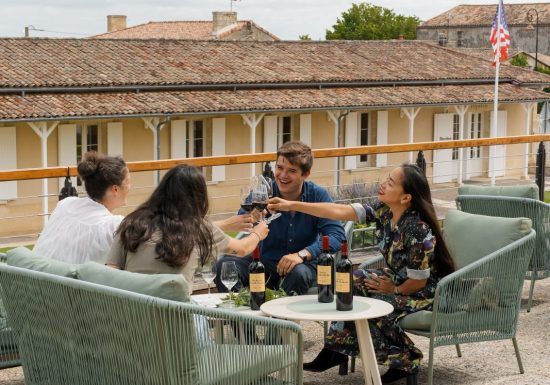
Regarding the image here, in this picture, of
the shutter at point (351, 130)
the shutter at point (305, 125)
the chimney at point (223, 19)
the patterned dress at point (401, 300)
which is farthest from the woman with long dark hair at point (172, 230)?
the chimney at point (223, 19)

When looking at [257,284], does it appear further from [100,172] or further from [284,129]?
[284,129]

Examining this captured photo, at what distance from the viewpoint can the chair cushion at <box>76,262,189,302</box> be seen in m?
4.37

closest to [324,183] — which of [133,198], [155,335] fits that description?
[133,198]

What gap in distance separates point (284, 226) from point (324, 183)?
26423mm

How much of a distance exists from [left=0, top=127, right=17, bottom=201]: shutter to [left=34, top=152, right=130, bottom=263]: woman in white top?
21.8 m

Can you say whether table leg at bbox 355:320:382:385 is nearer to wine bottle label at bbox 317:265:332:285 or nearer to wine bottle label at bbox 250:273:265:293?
wine bottle label at bbox 317:265:332:285

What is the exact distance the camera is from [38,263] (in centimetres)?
486

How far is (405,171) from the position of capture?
5.83 meters

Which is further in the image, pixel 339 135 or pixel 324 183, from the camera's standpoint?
pixel 339 135

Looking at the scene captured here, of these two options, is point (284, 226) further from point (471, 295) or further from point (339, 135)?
point (339, 135)

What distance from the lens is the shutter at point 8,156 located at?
2689 cm

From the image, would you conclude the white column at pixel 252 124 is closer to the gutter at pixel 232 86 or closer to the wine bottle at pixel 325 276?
the gutter at pixel 232 86

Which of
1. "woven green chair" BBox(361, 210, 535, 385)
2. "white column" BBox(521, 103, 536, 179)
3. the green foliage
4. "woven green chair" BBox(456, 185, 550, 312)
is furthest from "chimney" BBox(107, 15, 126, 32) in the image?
"woven green chair" BBox(361, 210, 535, 385)

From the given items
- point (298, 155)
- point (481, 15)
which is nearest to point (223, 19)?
point (481, 15)
